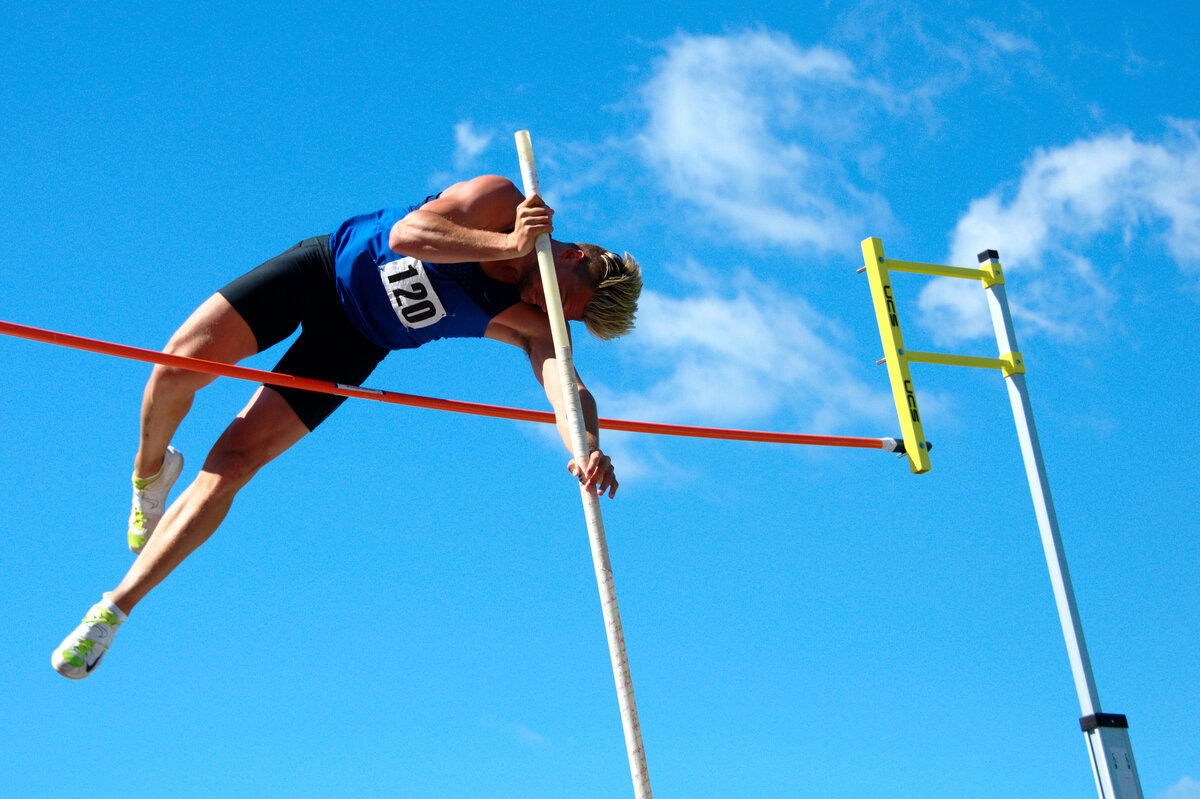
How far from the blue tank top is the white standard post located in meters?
2.86

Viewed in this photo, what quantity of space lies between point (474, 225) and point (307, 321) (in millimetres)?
839

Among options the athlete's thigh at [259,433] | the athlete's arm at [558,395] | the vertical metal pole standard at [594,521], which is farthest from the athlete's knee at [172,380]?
the vertical metal pole standard at [594,521]

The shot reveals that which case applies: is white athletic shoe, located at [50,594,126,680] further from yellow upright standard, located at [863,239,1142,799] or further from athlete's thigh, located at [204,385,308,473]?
yellow upright standard, located at [863,239,1142,799]

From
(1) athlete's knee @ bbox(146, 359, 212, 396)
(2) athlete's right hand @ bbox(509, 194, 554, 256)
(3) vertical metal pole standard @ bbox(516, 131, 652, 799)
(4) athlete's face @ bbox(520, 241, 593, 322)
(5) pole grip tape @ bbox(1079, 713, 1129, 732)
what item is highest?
(4) athlete's face @ bbox(520, 241, 593, 322)

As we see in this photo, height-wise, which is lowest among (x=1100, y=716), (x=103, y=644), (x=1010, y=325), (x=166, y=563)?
(x=1100, y=716)

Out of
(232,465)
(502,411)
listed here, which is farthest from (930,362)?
(232,465)

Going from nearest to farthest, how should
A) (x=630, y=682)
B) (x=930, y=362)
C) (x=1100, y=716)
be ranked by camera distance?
(x=630, y=682) → (x=1100, y=716) → (x=930, y=362)

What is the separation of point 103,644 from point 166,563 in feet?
1.04

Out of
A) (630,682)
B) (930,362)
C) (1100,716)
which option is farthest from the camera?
(930,362)

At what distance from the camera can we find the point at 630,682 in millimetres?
3309

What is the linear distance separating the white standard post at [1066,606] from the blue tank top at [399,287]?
2.86 m

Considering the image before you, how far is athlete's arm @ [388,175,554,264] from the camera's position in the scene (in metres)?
3.64

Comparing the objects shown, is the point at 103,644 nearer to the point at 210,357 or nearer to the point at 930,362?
the point at 210,357

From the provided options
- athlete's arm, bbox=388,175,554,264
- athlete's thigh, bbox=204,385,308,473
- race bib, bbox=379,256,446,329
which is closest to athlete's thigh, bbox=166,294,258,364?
athlete's thigh, bbox=204,385,308,473
